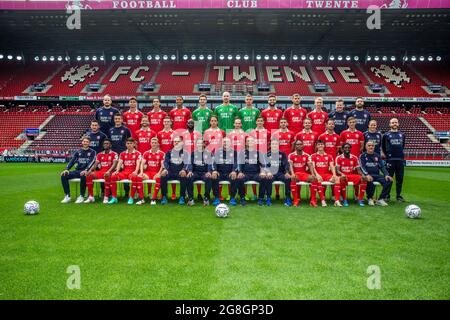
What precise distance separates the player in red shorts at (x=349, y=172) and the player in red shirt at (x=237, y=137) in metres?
2.46

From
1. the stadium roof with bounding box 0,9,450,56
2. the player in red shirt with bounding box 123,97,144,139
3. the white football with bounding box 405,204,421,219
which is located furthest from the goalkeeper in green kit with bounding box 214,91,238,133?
the stadium roof with bounding box 0,9,450,56

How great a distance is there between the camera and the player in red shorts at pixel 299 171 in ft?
26.1

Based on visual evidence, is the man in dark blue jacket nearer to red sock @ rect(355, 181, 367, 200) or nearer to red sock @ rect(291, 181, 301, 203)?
red sock @ rect(291, 181, 301, 203)

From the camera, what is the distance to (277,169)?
821cm

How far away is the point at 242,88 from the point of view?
31.2 meters

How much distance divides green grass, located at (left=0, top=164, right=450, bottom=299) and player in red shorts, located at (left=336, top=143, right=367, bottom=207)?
2.93 feet

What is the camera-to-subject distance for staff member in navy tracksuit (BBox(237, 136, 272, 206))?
26.3 ft

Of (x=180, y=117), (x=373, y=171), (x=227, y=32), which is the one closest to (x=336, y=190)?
(x=373, y=171)

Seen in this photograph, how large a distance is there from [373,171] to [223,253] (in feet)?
18.0

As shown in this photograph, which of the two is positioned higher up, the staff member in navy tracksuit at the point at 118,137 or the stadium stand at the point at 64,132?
the staff member in navy tracksuit at the point at 118,137

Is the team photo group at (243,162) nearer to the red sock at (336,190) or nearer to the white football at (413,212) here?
the red sock at (336,190)

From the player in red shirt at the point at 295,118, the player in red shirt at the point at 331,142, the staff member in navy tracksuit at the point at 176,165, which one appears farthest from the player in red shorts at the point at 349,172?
the staff member in navy tracksuit at the point at 176,165
